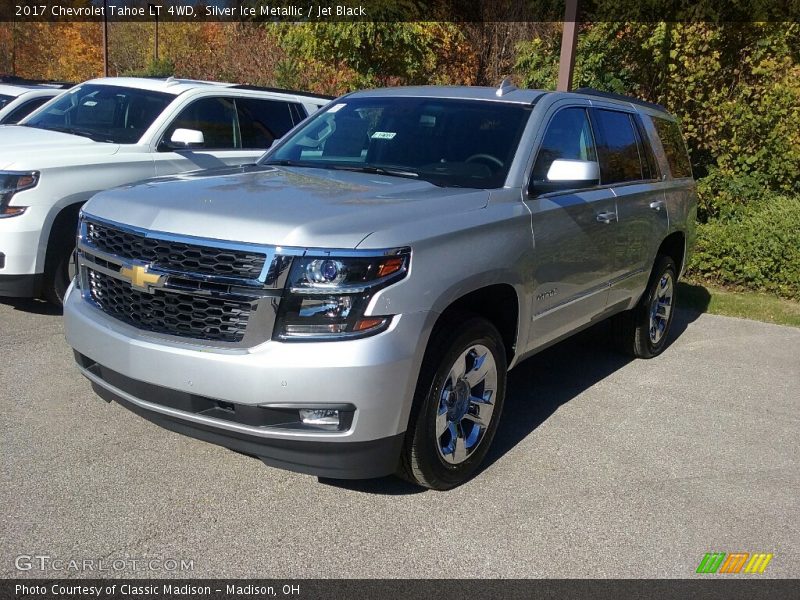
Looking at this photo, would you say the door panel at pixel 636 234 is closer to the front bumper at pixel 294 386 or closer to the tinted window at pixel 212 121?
the front bumper at pixel 294 386

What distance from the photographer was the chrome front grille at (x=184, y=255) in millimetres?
3266

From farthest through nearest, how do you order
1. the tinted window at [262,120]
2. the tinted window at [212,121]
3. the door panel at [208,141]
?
the tinted window at [262,120] < the tinted window at [212,121] < the door panel at [208,141]

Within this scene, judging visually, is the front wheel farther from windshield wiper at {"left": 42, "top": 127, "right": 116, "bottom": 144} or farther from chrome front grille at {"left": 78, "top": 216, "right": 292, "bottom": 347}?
chrome front grille at {"left": 78, "top": 216, "right": 292, "bottom": 347}

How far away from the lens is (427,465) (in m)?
3.73

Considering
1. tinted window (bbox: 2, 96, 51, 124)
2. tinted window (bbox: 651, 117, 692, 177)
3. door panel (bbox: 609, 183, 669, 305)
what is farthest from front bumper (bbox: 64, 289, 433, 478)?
tinted window (bbox: 2, 96, 51, 124)

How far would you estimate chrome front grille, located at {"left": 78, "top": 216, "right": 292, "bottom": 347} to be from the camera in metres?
3.25

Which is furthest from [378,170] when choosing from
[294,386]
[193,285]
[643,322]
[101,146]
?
[101,146]

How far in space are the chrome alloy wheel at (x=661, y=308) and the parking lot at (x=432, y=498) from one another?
111 centimetres

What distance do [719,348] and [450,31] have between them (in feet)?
48.5

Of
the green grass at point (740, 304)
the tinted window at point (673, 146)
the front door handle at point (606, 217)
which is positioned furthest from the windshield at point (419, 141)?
the green grass at point (740, 304)

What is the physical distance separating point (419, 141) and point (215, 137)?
3.60 metres

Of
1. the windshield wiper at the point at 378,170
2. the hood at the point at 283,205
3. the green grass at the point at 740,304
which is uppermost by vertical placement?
the windshield wiper at the point at 378,170

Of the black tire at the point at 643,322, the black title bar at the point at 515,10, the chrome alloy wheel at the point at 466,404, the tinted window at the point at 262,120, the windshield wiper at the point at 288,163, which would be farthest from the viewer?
the black title bar at the point at 515,10

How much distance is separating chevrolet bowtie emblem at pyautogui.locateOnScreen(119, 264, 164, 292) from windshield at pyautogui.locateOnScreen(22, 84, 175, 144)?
12.8 feet
